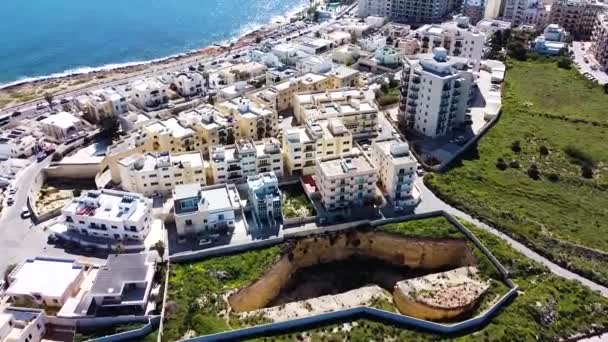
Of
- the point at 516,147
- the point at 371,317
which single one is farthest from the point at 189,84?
the point at 371,317

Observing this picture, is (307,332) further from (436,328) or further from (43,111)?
(43,111)

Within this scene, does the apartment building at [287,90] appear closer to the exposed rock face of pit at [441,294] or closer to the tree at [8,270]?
the exposed rock face of pit at [441,294]

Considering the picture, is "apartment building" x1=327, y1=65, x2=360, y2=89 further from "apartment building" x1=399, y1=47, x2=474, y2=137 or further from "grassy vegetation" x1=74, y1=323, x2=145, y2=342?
"grassy vegetation" x1=74, y1=323, x2=145, y2=342

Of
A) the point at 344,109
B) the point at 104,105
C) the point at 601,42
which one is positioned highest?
the point at 601,42

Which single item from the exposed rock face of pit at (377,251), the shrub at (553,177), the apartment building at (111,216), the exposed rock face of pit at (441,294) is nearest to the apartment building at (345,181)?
the exposed rock face of pit at (377,251)

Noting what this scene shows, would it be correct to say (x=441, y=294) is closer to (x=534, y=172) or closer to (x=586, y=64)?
(x=534, y=172)

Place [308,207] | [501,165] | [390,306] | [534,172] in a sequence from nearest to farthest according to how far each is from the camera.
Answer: [390,306], [308,207], [534,172], [501,165]
